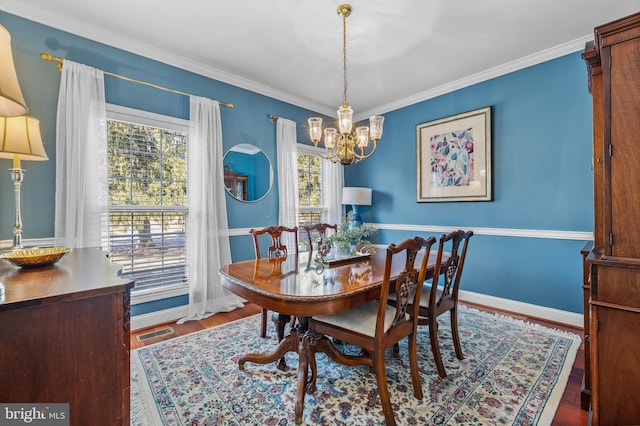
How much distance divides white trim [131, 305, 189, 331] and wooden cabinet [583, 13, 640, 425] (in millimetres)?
3252

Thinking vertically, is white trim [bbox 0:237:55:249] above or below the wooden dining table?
above

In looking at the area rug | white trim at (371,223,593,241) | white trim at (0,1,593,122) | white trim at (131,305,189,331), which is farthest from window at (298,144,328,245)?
the area rug

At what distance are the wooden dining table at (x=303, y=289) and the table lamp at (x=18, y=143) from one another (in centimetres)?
122

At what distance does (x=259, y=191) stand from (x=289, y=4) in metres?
2.10

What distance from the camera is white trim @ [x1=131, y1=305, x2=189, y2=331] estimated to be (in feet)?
9.03

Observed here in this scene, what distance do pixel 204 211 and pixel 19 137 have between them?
1.57 m

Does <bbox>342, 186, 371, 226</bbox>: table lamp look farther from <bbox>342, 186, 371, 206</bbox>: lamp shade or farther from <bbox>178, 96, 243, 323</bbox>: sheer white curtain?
<bbox>178, 96, 243, 323</bbox>: sheer white curtain

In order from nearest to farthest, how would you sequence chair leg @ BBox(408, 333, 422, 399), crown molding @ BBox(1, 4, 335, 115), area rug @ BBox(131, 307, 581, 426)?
area rug @ BBox(131, 307, 581, 426) → chair leg @ BBox(408, 333, 422, 399) → crown molding @ BBox(1, 4, 335, 115)

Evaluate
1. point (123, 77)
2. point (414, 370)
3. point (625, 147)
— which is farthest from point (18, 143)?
point (625, 147)

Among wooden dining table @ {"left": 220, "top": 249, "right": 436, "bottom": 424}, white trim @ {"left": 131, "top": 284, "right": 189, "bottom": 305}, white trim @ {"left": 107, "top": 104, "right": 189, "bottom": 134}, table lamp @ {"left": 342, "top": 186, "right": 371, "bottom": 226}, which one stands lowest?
white trim @ {"left": 131, "top": 284, "right": 189, "bottom": 305}

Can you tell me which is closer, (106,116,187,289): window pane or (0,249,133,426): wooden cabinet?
(0,249,133,426): wooden cabinet

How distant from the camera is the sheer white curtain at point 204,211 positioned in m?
3.07

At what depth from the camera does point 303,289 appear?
5.08ft

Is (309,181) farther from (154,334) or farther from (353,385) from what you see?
(353,385)
